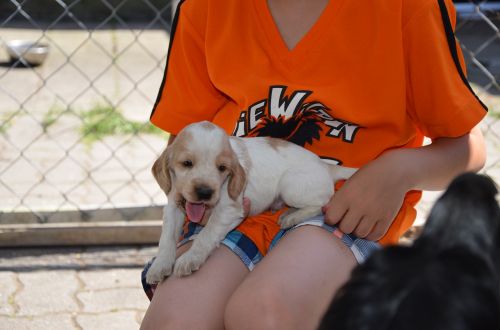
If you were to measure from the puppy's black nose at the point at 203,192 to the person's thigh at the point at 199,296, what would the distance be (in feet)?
0.48

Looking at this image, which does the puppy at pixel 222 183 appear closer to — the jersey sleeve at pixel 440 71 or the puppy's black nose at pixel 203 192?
the puppy's black nose at pixel 203 192

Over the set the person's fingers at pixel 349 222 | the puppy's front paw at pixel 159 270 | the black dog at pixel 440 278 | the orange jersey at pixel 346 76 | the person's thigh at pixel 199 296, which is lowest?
the puppy's front paw at pixel 159 270

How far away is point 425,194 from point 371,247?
6.53ft

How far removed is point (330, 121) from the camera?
206cm

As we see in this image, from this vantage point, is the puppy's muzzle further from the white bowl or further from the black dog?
the white bowl

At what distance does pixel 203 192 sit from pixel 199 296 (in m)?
0.27

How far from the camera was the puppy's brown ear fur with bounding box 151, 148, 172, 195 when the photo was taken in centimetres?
205

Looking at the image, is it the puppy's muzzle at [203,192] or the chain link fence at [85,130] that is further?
the chain link fence at [85,130]

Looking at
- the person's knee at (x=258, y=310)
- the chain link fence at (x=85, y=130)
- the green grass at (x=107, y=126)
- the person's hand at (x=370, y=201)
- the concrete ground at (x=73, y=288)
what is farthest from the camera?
the green grass at (x=107, y=126)

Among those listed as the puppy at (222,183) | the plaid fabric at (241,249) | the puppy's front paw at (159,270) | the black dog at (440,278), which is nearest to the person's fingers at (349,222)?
the puppy at (222,183)

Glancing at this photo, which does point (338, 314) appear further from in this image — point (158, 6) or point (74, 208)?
point (158, 6)

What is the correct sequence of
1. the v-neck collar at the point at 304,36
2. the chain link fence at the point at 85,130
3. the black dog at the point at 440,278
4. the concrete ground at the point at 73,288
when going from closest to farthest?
the black dog at the point at 440,278, the v-neck collar at the point at 304,36, the concrete ground at the point at 73,288, the chain link fence at the point at 85,130

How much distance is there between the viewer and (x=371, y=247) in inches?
75.2

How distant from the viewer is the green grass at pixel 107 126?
177 inches
